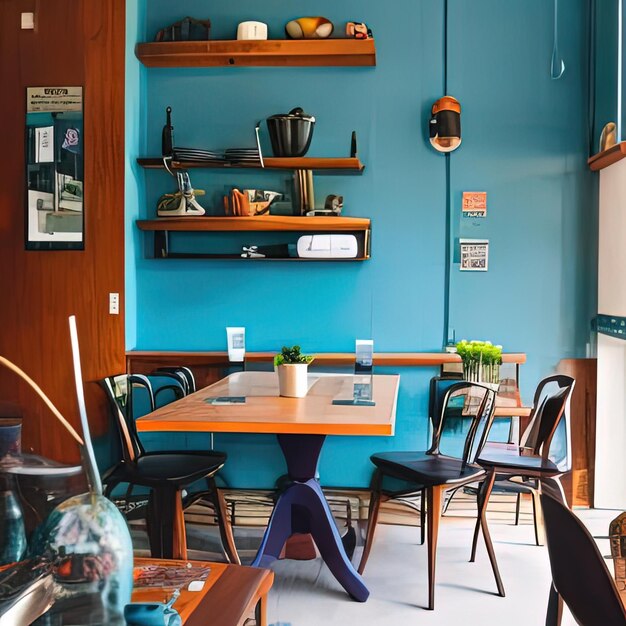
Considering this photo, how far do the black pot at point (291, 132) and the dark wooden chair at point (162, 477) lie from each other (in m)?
1.65

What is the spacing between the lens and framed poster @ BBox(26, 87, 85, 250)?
14.2ft

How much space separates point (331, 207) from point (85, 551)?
3569mm

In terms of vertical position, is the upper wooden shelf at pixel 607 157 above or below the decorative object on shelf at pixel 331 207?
Result: above

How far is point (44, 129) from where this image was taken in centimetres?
434

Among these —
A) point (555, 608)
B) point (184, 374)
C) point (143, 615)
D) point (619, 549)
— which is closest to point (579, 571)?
point (619, 549)

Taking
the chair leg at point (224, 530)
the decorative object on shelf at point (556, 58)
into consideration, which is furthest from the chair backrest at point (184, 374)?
the decorative object on shelf at point (556, 58)

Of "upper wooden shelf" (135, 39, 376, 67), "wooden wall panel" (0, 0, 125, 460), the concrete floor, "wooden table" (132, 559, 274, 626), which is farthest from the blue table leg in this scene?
"upper wooden shelf" (135, 39, 376, 67)

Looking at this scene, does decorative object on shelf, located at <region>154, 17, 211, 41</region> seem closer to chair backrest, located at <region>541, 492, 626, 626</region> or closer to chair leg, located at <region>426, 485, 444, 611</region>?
chair leg, located at <region>426, 485, 444, 611</region>

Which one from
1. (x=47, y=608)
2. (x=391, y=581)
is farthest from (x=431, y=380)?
(x=47, y=608)

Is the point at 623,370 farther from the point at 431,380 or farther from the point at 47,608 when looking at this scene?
the point at 47,608

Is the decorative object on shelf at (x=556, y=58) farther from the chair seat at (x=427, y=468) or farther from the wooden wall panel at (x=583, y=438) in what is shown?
the chair seat at (x=427, y=468)

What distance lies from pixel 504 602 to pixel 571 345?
6.02 feet

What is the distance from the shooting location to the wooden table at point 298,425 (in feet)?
7.95

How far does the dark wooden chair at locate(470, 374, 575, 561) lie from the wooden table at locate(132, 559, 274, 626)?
1.95 metres
